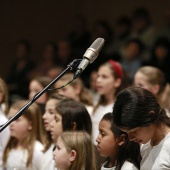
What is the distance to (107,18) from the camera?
9.48 meters

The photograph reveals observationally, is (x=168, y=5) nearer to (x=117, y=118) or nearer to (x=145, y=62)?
(x=145, y=62)

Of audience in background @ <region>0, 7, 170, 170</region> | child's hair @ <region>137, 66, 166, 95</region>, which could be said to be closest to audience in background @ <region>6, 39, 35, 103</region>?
audience in background @ <region>0, 7, 170, 170</region>

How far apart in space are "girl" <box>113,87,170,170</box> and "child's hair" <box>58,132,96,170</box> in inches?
21.4

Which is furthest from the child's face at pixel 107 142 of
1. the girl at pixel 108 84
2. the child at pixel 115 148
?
the girl at pixel 108 84

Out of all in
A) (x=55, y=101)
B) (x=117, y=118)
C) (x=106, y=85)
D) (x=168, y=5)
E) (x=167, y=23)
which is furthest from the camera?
(x=168, y=5)

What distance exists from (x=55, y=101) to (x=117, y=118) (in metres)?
1.48

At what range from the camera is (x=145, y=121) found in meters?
3.17

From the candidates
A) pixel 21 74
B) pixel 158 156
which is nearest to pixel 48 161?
pixel 158 156

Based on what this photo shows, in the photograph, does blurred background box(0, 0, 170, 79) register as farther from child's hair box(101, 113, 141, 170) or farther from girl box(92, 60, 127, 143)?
child's hair box(101, 113, 141, 170)

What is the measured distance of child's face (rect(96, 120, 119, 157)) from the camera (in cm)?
368

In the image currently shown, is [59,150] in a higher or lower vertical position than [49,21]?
lower

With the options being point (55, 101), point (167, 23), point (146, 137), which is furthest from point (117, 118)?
point (167, 23)

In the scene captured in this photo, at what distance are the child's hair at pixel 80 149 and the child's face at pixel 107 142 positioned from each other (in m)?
0.11

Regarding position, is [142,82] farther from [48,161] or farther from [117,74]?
[48,161]
